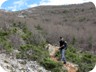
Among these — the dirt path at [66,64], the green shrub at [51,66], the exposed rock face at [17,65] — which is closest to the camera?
the exposed rock face at [17,65]

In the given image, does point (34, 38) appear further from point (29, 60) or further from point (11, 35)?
point (29, 60)

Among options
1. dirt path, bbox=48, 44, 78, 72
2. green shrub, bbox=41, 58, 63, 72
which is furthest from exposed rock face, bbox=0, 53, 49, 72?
dirt path, bbox=48, 44, 78, 72

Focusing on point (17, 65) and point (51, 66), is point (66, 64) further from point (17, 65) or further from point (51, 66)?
point (17, 65)

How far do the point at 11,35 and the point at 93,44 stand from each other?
8198 millimetres

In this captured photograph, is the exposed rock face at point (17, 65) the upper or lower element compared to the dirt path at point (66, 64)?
upper

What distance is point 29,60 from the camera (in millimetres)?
11359

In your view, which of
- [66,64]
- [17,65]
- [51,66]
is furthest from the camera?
[66,64]

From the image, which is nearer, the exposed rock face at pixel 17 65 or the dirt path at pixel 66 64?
the exposed rock face at pixel 17 65

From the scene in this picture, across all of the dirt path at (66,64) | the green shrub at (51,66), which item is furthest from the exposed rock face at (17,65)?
the dirt path at (66,64)

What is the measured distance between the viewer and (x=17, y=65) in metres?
9.69

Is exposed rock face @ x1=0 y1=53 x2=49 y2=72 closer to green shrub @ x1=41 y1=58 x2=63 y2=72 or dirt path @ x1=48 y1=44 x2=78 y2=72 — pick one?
green shrub @ x1=41 y1=58 x2=63 y2=72

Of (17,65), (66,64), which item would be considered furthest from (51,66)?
(17,65)

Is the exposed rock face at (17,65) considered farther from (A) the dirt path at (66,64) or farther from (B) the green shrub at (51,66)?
(A) the dirt path at (66,64)

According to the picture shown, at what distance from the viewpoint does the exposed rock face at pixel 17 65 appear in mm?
8930
